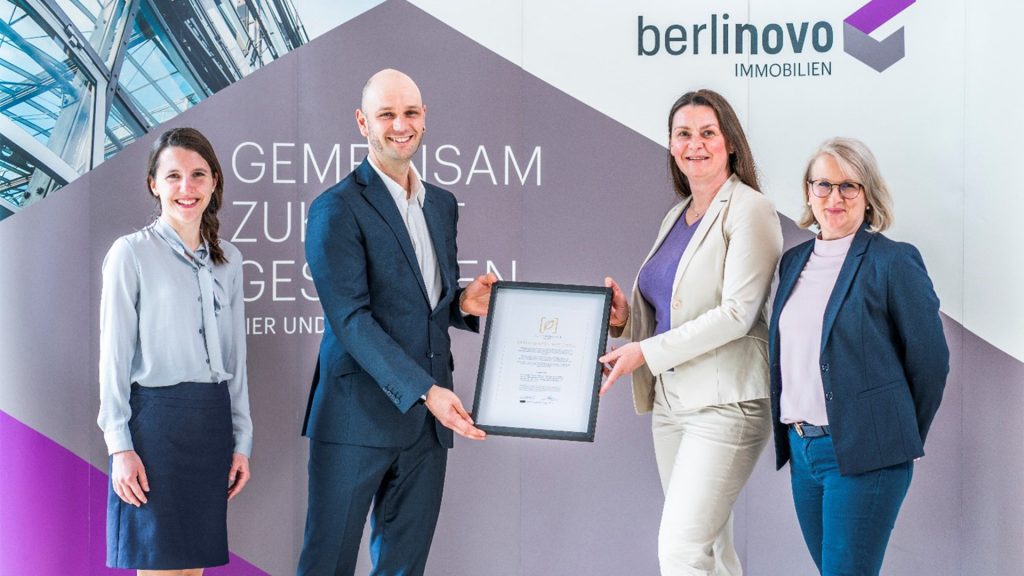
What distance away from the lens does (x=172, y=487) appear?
2.82m

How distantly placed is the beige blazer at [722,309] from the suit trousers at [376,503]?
826 mm

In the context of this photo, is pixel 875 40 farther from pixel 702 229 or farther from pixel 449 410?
pixel 449 410

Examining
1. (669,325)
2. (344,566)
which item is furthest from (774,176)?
(344,566)

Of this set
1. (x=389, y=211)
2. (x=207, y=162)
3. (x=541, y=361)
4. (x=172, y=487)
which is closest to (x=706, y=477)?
(x=541, y=361)

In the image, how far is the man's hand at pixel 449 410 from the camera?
2.74 metres

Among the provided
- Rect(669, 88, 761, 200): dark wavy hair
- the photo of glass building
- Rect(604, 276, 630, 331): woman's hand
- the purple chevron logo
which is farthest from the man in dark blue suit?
the purple chevron logo

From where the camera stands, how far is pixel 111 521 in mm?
2838

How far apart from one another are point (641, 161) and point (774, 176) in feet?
1.91

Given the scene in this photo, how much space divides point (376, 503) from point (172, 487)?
643mm

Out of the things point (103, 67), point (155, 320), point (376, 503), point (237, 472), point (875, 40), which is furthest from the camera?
point (875, 40)

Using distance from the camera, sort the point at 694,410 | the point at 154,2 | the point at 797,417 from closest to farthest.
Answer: the point at 797,417, the point at 694,410, the point at 154,2

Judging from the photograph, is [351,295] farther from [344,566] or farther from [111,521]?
[111,521]

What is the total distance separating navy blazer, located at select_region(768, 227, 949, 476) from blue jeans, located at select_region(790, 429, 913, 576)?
0.06 meters

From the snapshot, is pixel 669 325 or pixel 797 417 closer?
pixel 797 417
